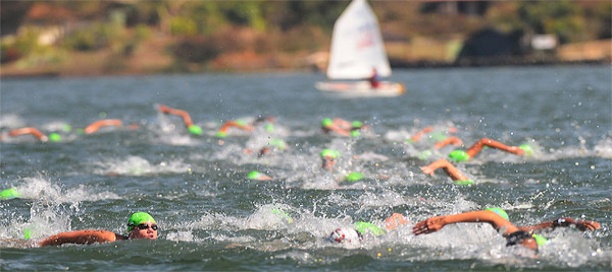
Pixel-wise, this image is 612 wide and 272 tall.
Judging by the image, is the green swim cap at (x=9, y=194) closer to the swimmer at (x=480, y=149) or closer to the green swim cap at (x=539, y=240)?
the swimmer at (x=480, y=149)

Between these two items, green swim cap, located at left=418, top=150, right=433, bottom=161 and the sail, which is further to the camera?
the sail

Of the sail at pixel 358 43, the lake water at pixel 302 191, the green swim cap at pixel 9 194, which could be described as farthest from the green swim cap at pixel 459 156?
the sail at pixel 358 43

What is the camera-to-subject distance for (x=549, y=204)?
1848 cm

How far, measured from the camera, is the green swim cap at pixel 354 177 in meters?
22.0

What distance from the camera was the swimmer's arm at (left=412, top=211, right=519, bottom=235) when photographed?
13.0m

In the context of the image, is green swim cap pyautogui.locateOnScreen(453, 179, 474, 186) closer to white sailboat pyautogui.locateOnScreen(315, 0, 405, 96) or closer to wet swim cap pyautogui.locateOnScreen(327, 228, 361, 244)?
wet swim cap pyautogui.locateOnScreen(327, 228, 361, 244)

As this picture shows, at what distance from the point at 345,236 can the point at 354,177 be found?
7421 millimetres

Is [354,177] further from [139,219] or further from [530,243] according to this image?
[530,243]

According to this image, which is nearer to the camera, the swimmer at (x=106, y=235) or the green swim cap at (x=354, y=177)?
the swimmer at (x=106, y=235)

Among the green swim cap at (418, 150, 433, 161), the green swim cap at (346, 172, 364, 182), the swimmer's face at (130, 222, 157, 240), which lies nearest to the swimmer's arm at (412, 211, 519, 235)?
the swimmer's face at (130, 222, 157, 240)

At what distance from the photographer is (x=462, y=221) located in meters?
13.2

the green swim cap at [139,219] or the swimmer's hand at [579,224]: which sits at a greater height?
the green swim cap at [139,219]

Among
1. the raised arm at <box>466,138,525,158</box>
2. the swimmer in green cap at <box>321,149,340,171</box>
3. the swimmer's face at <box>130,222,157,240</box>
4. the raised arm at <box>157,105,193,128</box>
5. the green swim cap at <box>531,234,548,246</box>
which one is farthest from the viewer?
the raised arm at <box>157,105,193,128</box>

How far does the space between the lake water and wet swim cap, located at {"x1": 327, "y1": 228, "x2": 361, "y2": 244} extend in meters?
0.09
